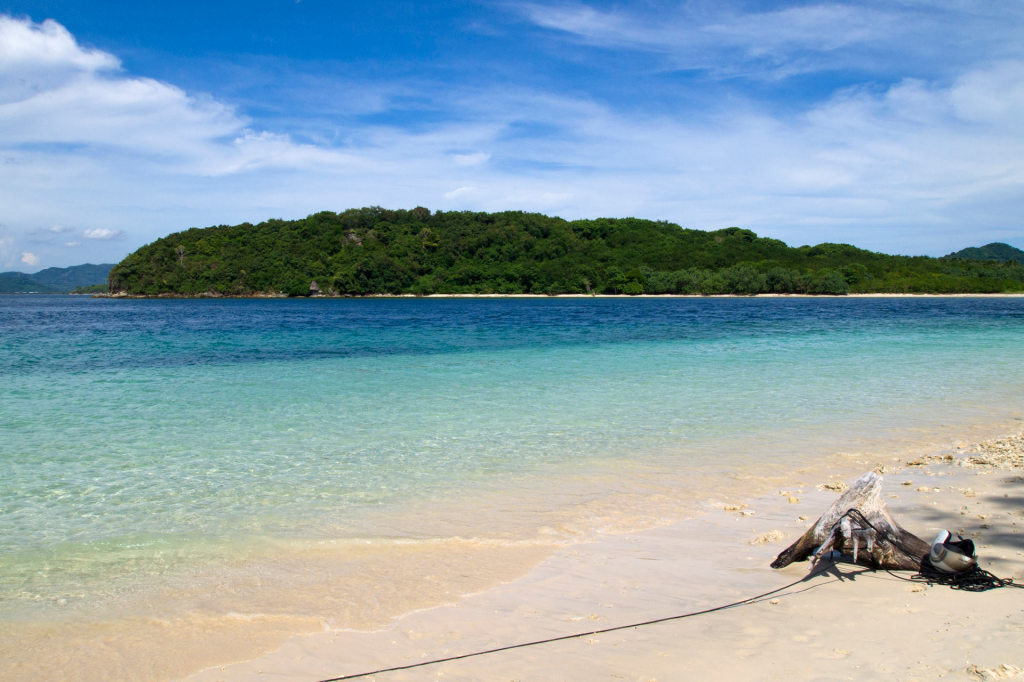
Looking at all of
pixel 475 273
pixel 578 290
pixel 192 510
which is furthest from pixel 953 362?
pixel 475 273

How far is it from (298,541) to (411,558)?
3.80 feet

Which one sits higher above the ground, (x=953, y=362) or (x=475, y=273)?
(x=475, y=273)

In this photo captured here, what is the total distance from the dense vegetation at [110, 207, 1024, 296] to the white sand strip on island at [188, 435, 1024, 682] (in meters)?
117

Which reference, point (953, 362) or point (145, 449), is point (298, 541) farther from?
point (953, 362)

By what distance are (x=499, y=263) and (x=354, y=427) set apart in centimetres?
12739

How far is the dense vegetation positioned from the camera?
119m

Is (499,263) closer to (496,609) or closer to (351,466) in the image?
(351,466)

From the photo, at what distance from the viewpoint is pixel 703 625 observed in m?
3.75

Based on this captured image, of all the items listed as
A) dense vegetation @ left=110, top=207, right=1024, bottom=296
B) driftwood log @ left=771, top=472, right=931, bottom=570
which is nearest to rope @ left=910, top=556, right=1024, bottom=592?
driftwood log @ left=771, top=472, right=931, bottom=570

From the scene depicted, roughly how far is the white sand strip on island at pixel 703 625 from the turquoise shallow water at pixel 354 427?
1776mm

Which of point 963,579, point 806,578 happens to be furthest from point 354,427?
point 963,579

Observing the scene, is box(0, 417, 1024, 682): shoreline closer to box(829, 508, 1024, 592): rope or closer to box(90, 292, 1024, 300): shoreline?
box(829, 508, 1024, 592): rope

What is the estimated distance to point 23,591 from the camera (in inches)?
182

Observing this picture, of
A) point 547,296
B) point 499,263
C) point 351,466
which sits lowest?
point 351,466
